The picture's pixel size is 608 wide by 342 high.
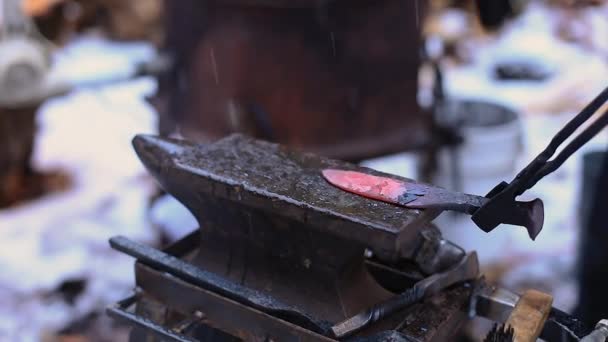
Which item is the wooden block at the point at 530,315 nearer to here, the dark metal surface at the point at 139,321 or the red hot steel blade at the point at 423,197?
the red hot steel blade at the point at 423,197

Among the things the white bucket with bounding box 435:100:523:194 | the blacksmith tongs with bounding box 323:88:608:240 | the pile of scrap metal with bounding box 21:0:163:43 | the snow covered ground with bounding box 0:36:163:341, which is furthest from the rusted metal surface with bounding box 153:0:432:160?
the pile of scrap metal with bounding box 21:0:163:43

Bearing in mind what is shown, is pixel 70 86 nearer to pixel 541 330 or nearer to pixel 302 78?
pixel 302 78

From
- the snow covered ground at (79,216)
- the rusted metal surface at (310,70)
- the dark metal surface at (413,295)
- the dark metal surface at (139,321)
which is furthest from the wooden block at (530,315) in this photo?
the snow covered ground at (79,216)

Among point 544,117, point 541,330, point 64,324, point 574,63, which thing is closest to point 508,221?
point 541,330

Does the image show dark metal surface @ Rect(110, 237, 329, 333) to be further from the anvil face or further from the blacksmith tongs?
the blacksmith tongs

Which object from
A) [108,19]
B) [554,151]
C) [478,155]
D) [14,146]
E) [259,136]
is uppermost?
[554,151]

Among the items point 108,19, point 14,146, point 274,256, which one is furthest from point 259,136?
point 108,19

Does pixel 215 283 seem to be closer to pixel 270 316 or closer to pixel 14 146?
pixel 270 316
